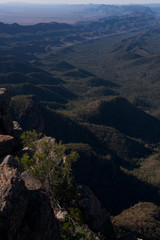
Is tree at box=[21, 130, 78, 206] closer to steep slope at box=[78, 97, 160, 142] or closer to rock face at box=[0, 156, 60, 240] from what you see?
rock face at box=[0, 156, 60, 240]

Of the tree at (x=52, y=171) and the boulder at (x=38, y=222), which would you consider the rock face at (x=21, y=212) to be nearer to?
the boulder at (x=38, y=222)

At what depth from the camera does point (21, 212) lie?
17.0 m

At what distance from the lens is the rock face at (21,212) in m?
15.9

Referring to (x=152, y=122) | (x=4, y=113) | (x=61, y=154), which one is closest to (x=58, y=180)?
(x=61, y=154)

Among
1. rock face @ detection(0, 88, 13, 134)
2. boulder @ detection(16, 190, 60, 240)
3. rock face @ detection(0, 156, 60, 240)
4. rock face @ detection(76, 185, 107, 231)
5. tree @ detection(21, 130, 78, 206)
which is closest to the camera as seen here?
rock face @ detection(0, 156, 60, 240)

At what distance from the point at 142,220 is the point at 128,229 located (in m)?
7.53

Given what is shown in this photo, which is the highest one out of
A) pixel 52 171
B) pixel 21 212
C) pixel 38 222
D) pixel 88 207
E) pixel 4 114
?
pixel 4 114

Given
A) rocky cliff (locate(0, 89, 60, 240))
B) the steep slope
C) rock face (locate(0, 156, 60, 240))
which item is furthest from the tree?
the steep slope

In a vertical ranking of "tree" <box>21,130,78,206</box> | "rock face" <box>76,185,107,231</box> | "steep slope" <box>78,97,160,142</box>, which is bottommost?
"steep slope" <box>78,97,160,142</box>

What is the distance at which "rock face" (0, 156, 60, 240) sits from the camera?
15906mm

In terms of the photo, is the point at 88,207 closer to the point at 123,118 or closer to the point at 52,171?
the point at 52,171

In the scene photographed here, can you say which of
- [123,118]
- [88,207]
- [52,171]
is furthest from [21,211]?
[123,118]

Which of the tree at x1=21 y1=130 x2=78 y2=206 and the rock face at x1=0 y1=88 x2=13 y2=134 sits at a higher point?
the rock face at x1=0 y1=88 x2=13 y2=134

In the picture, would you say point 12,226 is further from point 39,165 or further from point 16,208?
point 39,165
